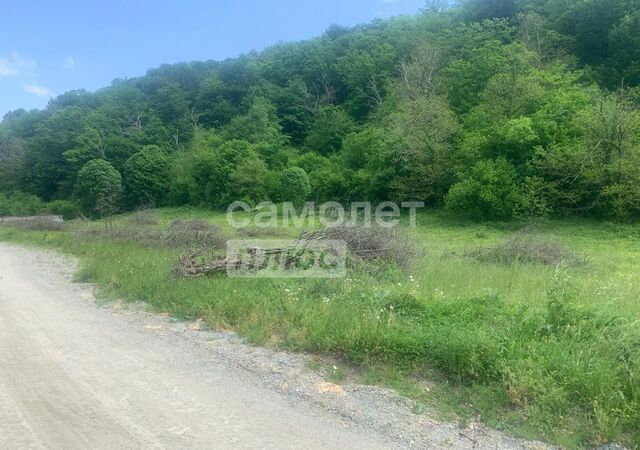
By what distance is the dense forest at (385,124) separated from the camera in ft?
78.8

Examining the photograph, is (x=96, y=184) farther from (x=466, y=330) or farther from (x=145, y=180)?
(x=466, y=330)

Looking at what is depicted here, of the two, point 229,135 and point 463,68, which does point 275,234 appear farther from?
point 229,135

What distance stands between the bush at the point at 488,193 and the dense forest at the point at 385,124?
90 mm

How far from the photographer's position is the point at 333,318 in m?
6.09

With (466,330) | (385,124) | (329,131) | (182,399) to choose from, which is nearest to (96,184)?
(329,131)

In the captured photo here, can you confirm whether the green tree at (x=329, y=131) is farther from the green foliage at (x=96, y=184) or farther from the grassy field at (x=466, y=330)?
the grassy field at (x=466, y=330)

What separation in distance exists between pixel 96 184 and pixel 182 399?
194 ft

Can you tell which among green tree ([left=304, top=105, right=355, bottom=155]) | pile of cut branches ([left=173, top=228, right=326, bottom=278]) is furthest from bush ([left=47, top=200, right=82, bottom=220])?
pile of cut branches ([left=173, top=228, right=326, bottom=278])

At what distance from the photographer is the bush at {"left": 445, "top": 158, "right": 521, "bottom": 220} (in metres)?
24.1

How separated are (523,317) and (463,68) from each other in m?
36.4

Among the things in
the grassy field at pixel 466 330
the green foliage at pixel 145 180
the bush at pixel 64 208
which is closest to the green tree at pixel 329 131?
the green foliage at pixel 145 180

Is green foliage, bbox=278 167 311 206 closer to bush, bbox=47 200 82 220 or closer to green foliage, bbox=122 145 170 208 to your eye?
green foliage, bbox=122 145 170 208

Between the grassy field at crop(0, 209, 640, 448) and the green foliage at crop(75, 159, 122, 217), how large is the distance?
50381 millimetres

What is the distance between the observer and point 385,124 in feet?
129
